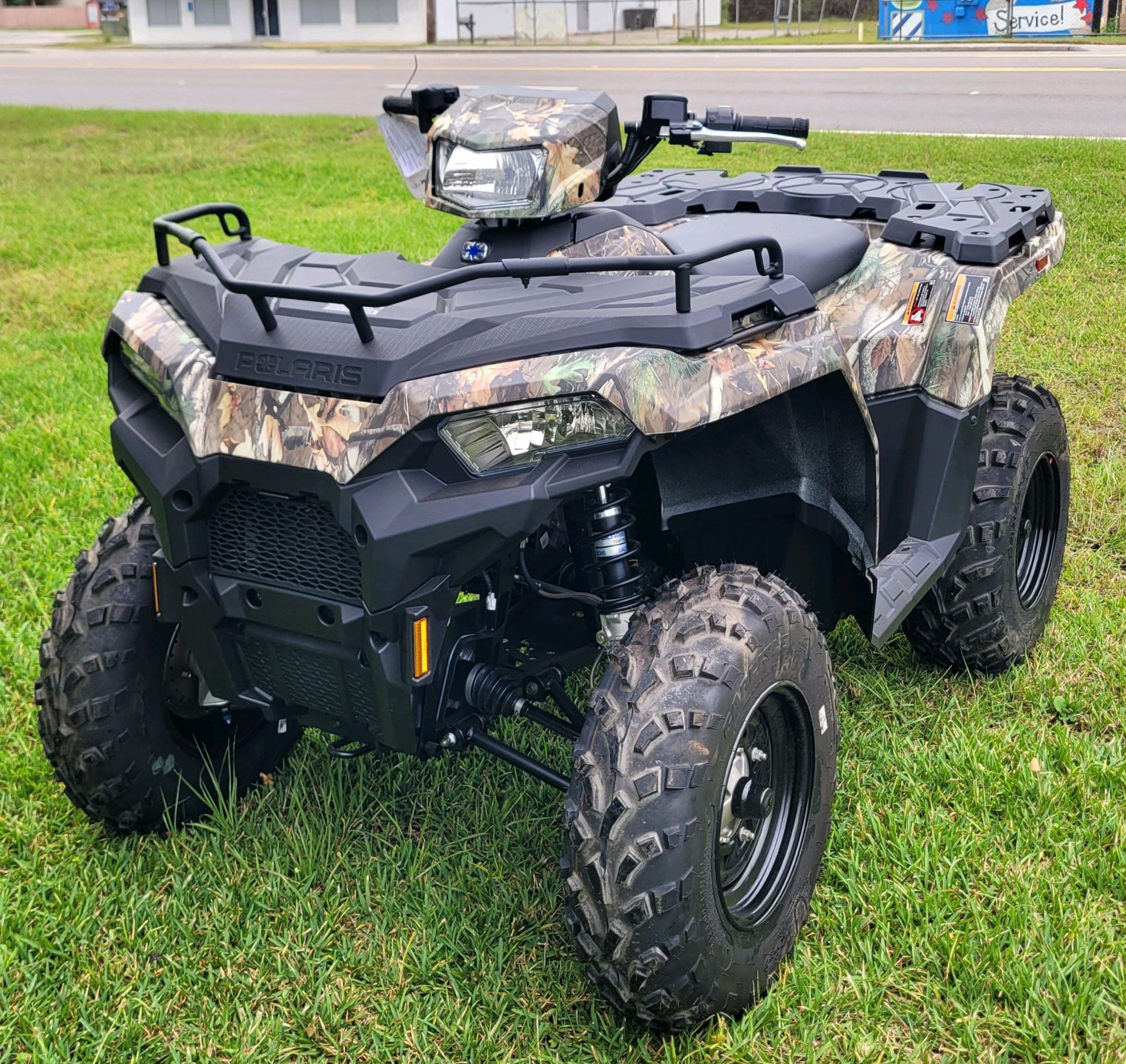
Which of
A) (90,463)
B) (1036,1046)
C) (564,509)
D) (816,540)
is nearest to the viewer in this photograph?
(1036,1046)

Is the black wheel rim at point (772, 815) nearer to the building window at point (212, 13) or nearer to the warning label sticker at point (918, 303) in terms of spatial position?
the warning label sticker at point (918, 303)

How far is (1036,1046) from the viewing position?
93.2 inches

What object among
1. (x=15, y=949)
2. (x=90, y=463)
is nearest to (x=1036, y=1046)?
(x=15, y=949)

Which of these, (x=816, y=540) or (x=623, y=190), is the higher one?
(x=623, y=190)

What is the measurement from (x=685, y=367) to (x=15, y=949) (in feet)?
5.90

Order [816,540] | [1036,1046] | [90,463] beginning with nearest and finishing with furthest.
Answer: [1036,1046]
[816,540]
[90,463]

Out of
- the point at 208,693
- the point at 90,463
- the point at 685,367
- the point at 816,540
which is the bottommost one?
the point at 90,463

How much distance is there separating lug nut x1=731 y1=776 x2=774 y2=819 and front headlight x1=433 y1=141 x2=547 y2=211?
1.19 m

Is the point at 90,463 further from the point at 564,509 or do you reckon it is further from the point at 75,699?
the point at 564,509

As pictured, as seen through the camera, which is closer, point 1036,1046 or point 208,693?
point 1036,1046

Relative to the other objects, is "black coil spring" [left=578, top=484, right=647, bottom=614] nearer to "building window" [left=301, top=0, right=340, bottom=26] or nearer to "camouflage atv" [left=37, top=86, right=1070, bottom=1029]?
"camouflage atv" [left=37, top=86, right=1070, bottom=1029]

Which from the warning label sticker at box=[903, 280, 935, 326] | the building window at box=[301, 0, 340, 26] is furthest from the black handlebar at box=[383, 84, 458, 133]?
the building window at box=[301, 0, 340, 26]

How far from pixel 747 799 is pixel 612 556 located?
52 centimetres

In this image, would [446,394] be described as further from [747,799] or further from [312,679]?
[747,799]
